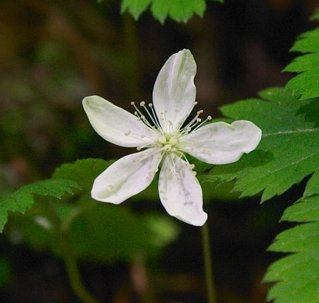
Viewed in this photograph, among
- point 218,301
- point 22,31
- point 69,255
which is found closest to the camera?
point 69,255

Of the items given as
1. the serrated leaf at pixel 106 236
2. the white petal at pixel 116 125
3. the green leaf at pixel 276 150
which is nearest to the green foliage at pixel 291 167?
the green leaf at pixel 276 150

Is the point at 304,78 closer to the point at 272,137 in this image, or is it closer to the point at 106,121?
the point at 272,137

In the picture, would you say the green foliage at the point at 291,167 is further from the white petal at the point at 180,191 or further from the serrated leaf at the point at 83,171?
the serrated leaf at the point at 83,171

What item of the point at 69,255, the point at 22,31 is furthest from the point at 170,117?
the point at 22,31

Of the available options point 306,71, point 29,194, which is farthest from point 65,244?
point 306,71

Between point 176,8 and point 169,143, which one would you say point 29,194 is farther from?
point 176,8

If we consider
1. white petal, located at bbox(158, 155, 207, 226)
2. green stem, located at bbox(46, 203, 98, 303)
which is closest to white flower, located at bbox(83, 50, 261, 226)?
white petal, located at bbox(158, 155, 207, 226)
